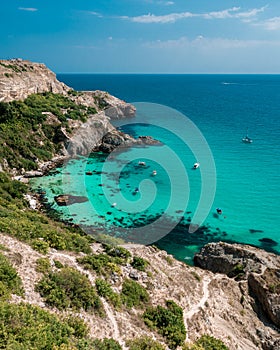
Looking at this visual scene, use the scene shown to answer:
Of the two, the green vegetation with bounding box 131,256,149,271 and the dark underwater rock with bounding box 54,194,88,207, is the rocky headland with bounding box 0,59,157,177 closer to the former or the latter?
the dark underwater rock with bounding box 54,194,88,207

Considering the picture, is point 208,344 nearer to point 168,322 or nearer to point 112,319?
point 168,322

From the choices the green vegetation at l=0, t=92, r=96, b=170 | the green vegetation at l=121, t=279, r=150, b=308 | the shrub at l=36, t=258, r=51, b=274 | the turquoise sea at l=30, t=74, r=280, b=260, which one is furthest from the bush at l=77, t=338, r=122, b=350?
the green vegetation at l=0, t=92, r=96, b=170

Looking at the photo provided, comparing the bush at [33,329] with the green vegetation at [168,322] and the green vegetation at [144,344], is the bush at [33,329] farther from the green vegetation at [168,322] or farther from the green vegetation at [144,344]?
the green vegetation at [168,322]

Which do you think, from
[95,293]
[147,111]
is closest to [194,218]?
[95,293]

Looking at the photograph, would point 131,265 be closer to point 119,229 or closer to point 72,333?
point 72,333

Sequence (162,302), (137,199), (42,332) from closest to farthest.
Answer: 1. (42,332)
2. (162,302)
3. (137,199)

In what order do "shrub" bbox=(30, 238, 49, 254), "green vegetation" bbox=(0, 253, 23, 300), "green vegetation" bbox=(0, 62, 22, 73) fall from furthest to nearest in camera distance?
"green vegetation" bbox=(0, 62, 22, 73) → "shrub" bbox=(30, 238, 49, 254) → "green vegetation" bbox=(0, 253, 23, 300)
